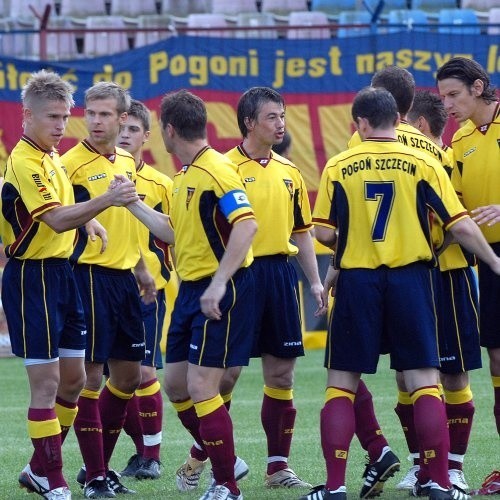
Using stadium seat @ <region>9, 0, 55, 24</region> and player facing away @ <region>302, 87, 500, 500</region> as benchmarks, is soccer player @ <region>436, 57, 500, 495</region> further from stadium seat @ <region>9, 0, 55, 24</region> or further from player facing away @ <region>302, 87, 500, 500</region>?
stadium seat @ <region>9, 0, 55, 24</region>

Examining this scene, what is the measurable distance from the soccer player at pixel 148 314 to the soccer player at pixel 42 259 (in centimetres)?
126

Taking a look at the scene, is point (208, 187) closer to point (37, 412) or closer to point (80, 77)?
point (37, 412)

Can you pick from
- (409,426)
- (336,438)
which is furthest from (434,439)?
(409,426)

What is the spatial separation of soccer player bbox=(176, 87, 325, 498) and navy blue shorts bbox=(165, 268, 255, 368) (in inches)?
32.0

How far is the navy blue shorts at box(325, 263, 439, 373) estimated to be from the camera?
623cm

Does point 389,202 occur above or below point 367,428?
above

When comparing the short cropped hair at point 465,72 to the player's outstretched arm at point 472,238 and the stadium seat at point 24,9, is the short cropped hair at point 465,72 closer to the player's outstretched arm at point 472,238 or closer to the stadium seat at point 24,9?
the player's outstretched arm at point 472,238

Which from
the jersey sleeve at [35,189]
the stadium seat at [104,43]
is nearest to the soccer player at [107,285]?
the jersey sleeve at [35,189]

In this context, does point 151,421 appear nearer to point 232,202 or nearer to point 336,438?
point 336,438

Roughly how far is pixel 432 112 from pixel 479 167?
24.6 inches

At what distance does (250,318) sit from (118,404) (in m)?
1.49

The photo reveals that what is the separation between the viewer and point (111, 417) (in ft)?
24.8

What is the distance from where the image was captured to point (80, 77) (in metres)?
15.4

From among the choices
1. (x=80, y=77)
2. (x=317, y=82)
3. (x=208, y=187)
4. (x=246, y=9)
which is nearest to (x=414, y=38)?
(x=317, y=82)
